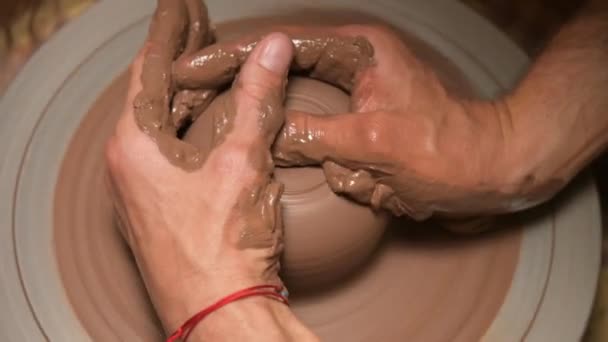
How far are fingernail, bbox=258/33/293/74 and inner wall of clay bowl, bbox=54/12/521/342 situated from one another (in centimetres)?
49

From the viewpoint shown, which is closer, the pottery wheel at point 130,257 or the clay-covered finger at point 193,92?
the clay-covered finger at point 193,92

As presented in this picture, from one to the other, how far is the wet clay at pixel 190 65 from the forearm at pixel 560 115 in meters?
0.36

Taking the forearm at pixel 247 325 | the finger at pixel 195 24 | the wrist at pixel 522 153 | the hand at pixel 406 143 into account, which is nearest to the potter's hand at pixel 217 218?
the forearm at pixel 247 325

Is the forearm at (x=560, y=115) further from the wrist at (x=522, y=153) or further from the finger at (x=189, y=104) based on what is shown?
the finger at (x=189, y=104)

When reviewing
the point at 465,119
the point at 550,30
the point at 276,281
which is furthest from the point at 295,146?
the point at 550,30

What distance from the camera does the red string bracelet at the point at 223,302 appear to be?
1.18m

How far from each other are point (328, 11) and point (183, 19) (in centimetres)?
63

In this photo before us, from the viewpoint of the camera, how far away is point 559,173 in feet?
4.88

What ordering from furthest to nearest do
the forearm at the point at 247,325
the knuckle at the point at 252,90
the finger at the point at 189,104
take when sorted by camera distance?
1. the finger at the point at 189,104
2. the knuckle at the point at 252,90
3. the forearm at the point at 247,325

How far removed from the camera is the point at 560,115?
4.81 ft

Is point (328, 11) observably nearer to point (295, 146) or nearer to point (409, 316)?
point (295, 146)

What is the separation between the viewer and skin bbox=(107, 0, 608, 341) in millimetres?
1212

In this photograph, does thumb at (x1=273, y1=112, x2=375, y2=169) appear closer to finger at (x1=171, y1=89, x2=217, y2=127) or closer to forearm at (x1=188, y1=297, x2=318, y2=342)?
finger at (x1=171, y1=89, x2=217, y2=127)

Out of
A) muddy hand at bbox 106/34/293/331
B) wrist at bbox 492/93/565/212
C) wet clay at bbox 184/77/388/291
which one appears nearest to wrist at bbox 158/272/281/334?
muddy hand at bbox 106/34/293/331
